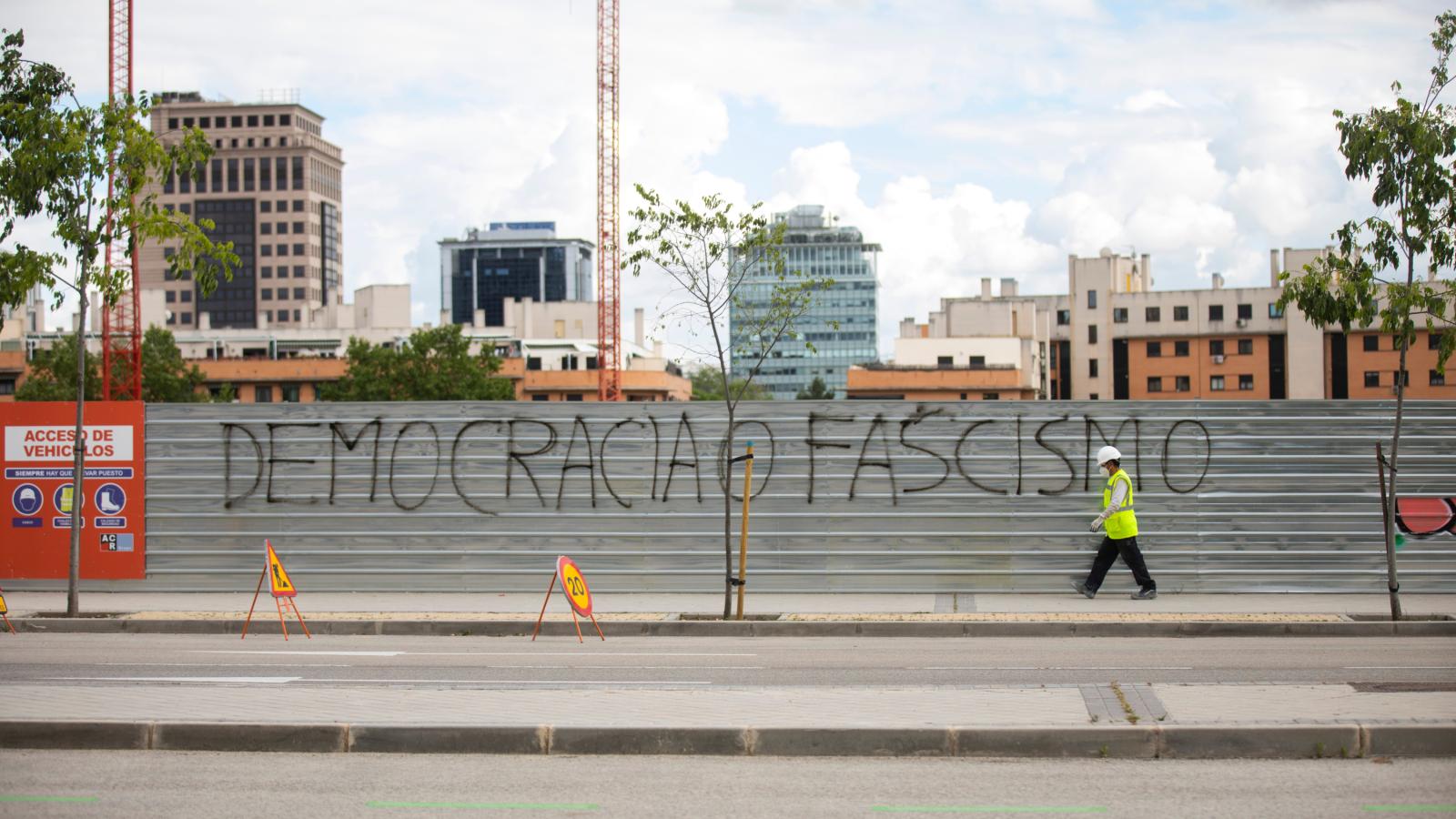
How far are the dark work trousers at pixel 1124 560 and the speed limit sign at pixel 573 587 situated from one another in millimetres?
6194

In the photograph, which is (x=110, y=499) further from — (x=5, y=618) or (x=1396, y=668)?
(x=1396, y=668)

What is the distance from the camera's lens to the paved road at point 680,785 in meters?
7.37

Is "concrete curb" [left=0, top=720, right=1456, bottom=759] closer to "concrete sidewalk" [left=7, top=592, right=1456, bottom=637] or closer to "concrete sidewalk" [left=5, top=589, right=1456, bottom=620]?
"concrete sidewalk" [left=7, top=592, right=1456, bottom=637]

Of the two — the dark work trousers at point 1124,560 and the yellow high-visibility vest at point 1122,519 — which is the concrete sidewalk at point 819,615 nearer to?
the dark work trousers at point 1124,560

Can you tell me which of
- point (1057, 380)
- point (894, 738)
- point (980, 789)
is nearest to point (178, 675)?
point (894, 738)

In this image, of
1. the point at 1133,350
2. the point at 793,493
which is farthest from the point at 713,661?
the point at 1133,350

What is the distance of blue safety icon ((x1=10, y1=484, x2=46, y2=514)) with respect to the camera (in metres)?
19.1

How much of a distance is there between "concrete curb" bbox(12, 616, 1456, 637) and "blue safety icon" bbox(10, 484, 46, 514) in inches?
145

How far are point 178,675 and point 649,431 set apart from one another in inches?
304

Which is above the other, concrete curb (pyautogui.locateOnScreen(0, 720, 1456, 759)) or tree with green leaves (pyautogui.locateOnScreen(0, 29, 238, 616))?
tree with green leaves (pyautogui.locateOnScreen(0, 29, 238, 616))

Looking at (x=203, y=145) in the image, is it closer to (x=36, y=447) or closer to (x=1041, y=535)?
(x=36, y=447)

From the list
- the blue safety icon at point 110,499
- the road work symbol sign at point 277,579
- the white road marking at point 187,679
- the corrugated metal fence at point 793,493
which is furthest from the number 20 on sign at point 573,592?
the blue safety icon at point 110,499

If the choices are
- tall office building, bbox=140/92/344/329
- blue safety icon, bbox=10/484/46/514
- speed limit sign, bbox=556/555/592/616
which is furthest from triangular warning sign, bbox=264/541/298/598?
tall office building, bbox=140/92/344/329

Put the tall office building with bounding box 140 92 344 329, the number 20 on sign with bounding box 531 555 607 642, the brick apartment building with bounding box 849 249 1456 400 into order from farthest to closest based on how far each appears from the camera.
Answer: the tall office building with bounding box 140 92 344 329 < the brick apartment building with bounding box 849 249 1456 400 < the number 20 on sign with bounding box 531 555 607 642
